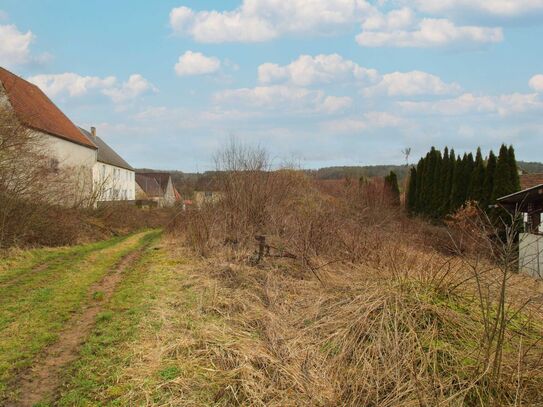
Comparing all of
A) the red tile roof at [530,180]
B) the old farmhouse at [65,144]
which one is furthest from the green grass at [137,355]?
the red tile roof at [530,180]

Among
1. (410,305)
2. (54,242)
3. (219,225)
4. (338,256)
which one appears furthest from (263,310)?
(54,242)

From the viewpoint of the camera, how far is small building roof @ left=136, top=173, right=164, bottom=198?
227 feet

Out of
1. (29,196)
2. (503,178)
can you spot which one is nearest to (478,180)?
(503,178)

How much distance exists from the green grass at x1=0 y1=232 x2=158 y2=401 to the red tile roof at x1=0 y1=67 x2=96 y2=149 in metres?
16.9

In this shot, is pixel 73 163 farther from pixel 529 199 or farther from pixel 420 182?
pixel 529 199

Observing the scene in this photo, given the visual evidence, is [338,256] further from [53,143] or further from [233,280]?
[53,143]

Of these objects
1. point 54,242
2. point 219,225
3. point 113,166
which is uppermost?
point 113,166

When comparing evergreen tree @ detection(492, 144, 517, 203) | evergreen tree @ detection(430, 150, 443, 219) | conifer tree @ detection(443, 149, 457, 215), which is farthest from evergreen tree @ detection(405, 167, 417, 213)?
evergreen tree @ detection(492, 144, 517, 203)

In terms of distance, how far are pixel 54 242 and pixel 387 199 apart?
1845cm

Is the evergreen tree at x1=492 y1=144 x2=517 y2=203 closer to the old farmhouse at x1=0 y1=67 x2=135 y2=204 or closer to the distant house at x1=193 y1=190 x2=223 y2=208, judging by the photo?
the distant house at x1=193 y1=190 x2=223 y2=208

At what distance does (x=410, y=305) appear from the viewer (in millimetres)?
5359

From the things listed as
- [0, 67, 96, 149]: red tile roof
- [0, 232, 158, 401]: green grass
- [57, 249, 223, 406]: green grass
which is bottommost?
[0, 232, 158, 401]: green grass

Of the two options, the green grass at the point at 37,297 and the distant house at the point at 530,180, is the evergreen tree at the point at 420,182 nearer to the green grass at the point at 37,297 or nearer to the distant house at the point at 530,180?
the distant house at the point at 530,180

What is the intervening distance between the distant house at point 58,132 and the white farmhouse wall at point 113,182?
92 cm
